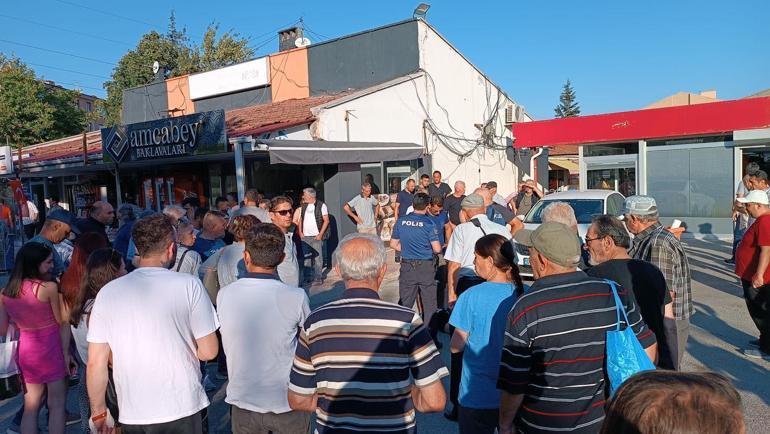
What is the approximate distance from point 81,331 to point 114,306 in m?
1.02

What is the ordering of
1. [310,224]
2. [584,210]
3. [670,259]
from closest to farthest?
[670,259] < [310,224] < [584,210]

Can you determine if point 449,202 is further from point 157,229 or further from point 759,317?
point 157,229

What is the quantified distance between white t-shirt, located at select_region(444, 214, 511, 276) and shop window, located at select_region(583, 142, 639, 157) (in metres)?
12.6

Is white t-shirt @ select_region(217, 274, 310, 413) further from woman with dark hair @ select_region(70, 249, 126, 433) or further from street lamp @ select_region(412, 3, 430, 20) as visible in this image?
street lamp @ select_region(412, 3, 430, 20)

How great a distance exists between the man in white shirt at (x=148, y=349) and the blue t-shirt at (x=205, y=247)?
2457 mm

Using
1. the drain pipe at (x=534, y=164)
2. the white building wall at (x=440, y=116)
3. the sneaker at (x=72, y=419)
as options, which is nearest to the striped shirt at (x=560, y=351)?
the sneaker at (x=72, y=419)

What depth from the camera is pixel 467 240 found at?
4.70 m

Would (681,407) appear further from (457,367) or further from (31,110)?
(31,110)

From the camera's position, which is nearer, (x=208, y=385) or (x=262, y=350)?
(x=262, y=350)

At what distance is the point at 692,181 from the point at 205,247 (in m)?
13.9

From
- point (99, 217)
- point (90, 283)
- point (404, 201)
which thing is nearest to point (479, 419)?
point (90, 283)

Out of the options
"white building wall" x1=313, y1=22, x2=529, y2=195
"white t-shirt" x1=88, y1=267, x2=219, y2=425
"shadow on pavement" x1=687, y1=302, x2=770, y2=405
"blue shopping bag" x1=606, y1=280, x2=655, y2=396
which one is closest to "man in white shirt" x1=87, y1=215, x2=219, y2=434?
"white t-shirt" x1=88, y1=267, x2=219, y2=425

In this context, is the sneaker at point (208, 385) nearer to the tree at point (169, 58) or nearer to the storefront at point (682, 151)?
the storefront at point (682, 151)

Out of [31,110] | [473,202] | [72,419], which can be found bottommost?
[72,419]
